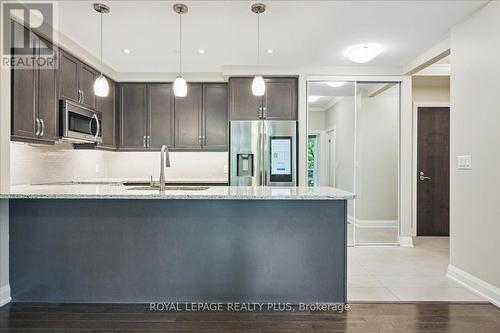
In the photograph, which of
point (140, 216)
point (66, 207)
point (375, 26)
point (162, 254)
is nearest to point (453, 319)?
point (162, 254)

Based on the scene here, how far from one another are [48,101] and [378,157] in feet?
14.3

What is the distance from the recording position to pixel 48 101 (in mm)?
3318

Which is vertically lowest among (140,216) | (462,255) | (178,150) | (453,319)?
(453,319)

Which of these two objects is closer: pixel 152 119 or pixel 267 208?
pixel 267 208

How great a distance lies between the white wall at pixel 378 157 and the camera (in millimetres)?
4842

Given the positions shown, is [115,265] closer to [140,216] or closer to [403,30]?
[140,216]

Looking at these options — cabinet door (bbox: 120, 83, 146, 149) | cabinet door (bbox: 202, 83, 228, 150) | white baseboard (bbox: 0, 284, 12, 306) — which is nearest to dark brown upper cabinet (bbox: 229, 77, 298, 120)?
cabinet door (bbox: 202, 83, 228, 150)

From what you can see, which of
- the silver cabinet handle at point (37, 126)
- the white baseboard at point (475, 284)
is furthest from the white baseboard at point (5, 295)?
the white baseboard at point (475, 284)

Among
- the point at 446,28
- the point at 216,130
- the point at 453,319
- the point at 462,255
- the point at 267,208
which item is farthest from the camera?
the point at 216,130

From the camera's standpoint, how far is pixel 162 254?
2.61m

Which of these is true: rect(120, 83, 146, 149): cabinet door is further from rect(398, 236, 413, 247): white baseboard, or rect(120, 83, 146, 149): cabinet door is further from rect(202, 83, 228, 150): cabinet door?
rect(398, 236, 413, 247): white baseboard

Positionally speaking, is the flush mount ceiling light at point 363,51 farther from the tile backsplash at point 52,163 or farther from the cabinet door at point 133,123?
the tile backsplash at point 52,163

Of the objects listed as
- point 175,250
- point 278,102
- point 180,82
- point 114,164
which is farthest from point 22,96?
point 278,102

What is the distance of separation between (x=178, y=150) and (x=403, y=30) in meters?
3.36
